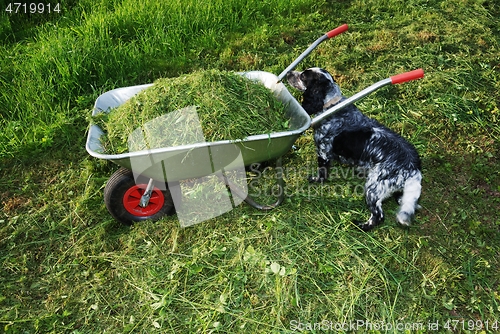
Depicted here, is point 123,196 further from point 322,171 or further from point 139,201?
point 322,171

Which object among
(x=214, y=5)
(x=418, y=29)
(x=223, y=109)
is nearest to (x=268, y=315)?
(x=223, y=109)

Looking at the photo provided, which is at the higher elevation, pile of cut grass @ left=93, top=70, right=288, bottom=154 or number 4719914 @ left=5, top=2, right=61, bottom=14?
number 4719914 @ left=5, top=2, right=61, bottom=14

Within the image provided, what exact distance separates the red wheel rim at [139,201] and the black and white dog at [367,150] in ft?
4.92

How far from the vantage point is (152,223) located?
10.5 feet

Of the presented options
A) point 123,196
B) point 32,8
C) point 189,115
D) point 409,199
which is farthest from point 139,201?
point 32,8

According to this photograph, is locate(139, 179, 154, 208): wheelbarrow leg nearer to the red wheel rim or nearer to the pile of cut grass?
the red wheel rim

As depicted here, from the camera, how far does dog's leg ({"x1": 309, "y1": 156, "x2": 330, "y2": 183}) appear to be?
144 inches

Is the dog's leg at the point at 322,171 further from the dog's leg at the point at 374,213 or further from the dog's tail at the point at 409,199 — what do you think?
the dog's tail at the point at 409,199

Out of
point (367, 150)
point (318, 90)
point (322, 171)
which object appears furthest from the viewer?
point (322, 171)

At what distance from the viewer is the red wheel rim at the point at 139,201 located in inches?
119

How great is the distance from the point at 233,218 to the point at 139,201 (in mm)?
800

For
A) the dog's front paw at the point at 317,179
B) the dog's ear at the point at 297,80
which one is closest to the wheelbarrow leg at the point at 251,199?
the dog's front paw at the point at 317,179

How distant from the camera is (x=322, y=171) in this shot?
12.1 feet

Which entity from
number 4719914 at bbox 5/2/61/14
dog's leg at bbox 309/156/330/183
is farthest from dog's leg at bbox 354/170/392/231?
number 4719914 at bbox 5/2/61/14
